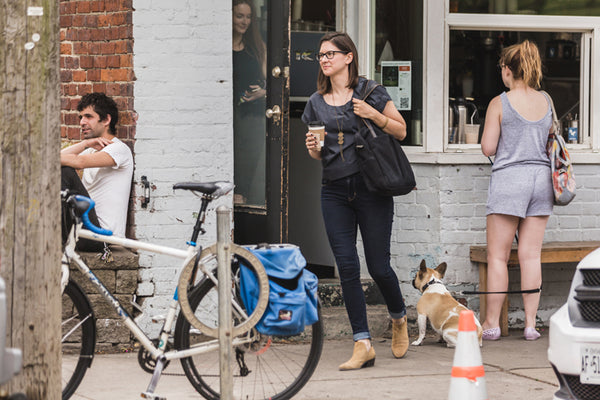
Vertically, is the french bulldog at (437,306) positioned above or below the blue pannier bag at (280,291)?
below

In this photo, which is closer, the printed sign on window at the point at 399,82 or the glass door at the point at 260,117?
the glass door at the point at 260,117

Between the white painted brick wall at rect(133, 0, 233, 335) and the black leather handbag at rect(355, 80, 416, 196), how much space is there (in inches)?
50.3

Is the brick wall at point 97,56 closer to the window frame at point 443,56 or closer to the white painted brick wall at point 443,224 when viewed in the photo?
the window frame at point 443,56

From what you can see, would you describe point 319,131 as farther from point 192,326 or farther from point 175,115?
point 175,115

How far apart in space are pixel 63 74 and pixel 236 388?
116 inches

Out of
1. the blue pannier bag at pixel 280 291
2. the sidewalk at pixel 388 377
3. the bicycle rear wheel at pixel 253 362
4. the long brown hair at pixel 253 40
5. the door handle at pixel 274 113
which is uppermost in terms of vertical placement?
the long brown hair at pixel 253 40

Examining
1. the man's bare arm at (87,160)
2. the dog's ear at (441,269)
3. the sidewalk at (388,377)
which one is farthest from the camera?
the dog's ear at (441,269)

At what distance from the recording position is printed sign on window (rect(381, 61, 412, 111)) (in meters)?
7.63

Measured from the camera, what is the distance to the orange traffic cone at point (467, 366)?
465cm

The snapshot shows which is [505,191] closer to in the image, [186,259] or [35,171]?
[186,259]

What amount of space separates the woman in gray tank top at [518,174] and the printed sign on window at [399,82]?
0.69 metres

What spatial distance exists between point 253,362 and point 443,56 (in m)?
3.24

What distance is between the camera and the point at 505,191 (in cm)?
715

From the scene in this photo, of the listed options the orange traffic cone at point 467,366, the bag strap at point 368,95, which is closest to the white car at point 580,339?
the orange traffic cone at point 467,366
